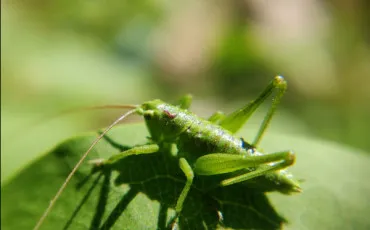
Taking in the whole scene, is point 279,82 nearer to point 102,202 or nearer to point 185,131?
point 185,131

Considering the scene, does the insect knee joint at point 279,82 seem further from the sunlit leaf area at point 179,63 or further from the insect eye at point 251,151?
the sunlit leaf area at point 179,63

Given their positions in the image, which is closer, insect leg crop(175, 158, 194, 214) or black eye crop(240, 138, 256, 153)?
insect leg crop(175, 158, 194, 214)

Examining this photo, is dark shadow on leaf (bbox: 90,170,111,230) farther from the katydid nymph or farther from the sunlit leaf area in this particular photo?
the sunlit leaf area

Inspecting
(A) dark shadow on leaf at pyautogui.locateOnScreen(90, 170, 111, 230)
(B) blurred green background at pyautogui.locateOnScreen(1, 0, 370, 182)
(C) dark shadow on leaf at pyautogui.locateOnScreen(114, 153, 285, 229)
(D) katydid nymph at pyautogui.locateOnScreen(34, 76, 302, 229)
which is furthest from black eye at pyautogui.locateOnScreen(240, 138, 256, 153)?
(B) blurred green background at pyautogui.locateOnScreen(1, 0, 370, 182)

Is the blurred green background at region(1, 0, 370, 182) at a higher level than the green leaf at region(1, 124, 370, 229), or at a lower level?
higher

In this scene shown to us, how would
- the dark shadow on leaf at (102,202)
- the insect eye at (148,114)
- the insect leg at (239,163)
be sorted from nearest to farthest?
the dark shadow on leaf at (102,202)
the insect leg at (239,163)
the insect eye at (148,114)

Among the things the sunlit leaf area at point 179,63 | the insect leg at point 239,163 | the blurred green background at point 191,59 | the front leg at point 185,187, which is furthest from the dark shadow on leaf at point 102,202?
the blurred green background at point 191,59

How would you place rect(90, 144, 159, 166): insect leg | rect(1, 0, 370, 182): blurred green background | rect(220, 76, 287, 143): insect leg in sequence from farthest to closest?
rect(1, 0, 370, 182): blurred green background → rect(220, 76, 287, 143): insect leg → rect(90, 144, 159, 166): insect leg
